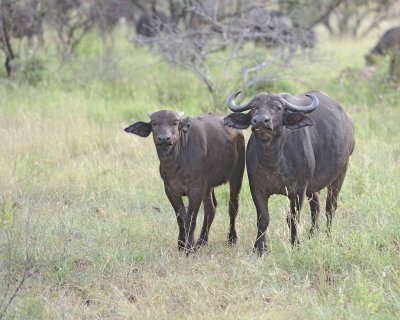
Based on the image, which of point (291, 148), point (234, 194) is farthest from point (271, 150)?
point (234, 194)

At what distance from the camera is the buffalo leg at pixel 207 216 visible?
6484 mm

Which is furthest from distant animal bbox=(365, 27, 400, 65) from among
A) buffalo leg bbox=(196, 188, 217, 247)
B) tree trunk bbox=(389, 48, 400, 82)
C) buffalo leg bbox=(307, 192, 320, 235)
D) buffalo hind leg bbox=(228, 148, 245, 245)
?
buffalo leg bbox=(196, 188, 217, 247)

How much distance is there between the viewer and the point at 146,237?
6465 mm

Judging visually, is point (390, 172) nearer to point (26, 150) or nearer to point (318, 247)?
point (318, 247)

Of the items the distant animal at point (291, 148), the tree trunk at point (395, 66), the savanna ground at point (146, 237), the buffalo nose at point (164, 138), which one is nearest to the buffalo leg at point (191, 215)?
the savanna ground at point (146, 237)

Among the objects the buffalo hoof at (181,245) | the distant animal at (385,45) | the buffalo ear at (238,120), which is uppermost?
the buffalo ear at (238,120)

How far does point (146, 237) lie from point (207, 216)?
543mm

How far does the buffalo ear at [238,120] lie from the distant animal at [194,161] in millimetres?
368

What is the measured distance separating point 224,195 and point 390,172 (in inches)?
69.8

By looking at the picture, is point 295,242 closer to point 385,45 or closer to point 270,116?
point 270,116

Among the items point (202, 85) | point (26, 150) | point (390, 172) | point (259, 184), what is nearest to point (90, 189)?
point (26, 150)

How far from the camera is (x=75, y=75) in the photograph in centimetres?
1366

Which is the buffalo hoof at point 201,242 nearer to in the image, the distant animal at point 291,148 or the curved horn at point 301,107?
the distant animal at point 291,148

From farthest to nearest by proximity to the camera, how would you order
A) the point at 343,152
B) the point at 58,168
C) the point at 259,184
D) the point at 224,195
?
the point at 58,168 → the point at 224,195 → the point at 343,152 → the point at 259,184
